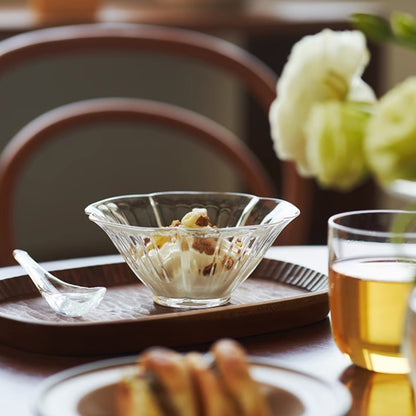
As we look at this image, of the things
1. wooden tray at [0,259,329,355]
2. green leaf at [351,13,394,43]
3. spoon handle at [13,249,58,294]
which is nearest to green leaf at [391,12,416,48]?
green leaf at [351,13,394,43]

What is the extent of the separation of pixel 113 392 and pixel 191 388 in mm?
66

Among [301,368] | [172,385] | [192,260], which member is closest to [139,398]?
[172,385]

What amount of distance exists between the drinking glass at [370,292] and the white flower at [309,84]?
139 mm

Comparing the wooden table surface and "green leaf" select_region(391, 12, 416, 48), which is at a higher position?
"green leaf" select_region(391, 12, 416, 48)

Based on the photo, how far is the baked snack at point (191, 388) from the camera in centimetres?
45

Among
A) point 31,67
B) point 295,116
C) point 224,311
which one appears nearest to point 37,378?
point 224,311

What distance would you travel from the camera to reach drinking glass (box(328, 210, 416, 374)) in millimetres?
621

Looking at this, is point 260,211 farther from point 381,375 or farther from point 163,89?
point 163,89

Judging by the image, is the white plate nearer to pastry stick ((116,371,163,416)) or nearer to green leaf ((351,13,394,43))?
pastry stick ((116,371,163,416))

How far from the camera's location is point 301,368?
1.77 feet

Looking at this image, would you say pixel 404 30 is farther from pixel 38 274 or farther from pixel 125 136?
pixel 125 136

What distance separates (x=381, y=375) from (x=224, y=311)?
0.44 ft

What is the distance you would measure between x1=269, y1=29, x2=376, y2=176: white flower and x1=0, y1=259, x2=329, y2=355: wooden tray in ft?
0.75

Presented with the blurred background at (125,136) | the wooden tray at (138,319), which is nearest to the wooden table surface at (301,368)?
the wooden tray at (138,319)
